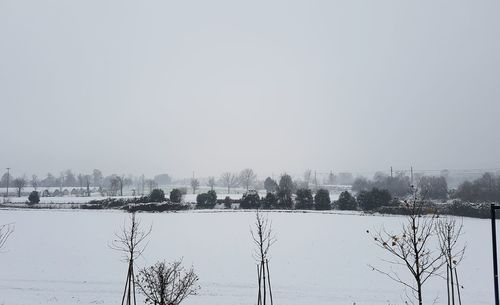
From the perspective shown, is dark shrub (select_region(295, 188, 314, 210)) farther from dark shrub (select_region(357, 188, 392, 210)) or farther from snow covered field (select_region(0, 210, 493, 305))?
snow covered field (select_region(0, 210, 493, 305))

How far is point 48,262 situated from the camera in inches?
816

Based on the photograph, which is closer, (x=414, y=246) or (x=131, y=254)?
(x=414, y=246)

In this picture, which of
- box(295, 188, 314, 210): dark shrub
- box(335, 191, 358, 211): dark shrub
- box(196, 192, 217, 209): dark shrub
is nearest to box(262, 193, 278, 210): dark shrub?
box(295, 188, 314, 210): dark shrub

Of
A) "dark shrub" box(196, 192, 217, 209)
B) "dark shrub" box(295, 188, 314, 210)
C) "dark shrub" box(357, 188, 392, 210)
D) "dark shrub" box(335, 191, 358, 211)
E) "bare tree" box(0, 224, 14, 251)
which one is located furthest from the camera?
"dark shrub" box(196, 192, 217, 209)

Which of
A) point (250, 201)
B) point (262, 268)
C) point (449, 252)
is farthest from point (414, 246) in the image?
point (250, 201)

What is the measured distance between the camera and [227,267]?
64.1 ft

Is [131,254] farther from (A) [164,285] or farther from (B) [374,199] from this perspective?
(B) [374,199]

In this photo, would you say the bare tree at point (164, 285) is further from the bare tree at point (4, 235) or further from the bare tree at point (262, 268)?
the bare tree at point (4, 235)

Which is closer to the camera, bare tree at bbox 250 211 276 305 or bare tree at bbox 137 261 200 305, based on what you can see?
bare tree at bbox 137 261 200 305

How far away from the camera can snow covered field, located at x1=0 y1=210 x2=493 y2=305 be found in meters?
15.0

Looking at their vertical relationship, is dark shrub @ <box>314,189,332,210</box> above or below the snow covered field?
above

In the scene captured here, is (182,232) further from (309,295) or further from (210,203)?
(210,203)

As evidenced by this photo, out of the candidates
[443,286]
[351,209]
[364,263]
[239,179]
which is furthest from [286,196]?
[239,179]

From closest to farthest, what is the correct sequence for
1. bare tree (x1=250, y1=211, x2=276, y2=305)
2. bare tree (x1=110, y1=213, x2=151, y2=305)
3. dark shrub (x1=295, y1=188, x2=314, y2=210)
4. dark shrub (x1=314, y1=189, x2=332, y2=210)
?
1. bare tree (x1=110, y1=213, x2=151, y2=305)
2. bare tree (x1=250, y1=211, x2=276, y2=305)
3. dark shrub (x1=314, y1=189, x2=332, y2=210)
4. dark shrub (x1=295, y1=188, x2=314, y2=210)
